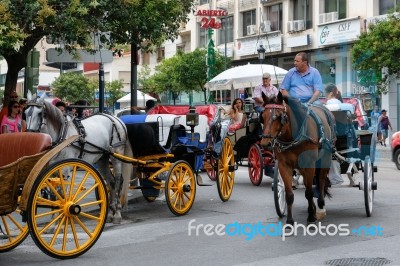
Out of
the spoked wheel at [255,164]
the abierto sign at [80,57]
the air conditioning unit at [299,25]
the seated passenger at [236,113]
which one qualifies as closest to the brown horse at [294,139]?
the spoked wheel at [255,164]

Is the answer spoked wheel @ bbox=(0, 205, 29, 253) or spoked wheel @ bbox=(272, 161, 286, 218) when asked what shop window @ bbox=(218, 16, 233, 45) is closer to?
spoked wheel @ bbox=(272, 161, 286, 218)

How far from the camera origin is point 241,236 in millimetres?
9461

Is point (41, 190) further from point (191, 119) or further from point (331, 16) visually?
point (331, 16)

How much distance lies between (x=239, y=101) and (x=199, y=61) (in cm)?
2941

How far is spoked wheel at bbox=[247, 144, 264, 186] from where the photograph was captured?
50.3 ft

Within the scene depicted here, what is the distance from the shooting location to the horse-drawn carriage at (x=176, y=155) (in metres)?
11.3

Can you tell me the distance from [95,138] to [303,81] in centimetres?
305

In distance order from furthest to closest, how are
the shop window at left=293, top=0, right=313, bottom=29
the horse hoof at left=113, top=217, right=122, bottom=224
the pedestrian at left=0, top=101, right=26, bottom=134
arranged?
1. the shop window at left=293, top=0, right=313, bottom=29
2. the pedestrian at left=0, top=101, right=26, bottom=134
3. the horse hoof at left=113, top=217, right=122, bottom=224

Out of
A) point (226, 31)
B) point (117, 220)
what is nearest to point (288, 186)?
point (117, 220)

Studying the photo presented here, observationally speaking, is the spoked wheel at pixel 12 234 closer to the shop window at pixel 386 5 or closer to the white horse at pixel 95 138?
the white horse at pixel 95 138

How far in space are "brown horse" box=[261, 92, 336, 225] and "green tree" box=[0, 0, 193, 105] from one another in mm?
4730

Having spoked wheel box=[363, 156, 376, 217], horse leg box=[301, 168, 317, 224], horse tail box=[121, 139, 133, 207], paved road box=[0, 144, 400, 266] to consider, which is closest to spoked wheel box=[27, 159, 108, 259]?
paved road box=[0, 144, 400, 266]

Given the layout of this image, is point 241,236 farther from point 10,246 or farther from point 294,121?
point 10,246

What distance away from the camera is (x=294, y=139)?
9.69m
